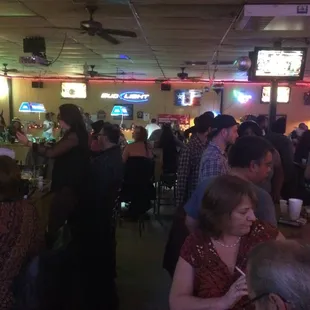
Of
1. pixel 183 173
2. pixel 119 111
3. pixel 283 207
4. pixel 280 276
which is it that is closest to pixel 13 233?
pixel 280 276

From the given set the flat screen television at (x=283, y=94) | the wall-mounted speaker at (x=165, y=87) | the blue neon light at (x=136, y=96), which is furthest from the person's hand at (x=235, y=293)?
the blue neon light at (x=136, y=96)

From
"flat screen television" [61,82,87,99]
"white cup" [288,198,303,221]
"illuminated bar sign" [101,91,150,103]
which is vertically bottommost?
"white cup" [288,198,303,221]

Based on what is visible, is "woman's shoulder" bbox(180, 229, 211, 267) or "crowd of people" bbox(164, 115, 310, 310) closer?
"crowd of people" bbox(164, 115, 310, 310)

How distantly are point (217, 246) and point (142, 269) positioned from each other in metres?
2.56

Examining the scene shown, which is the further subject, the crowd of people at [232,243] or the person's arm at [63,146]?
the person's arm at [63,146]

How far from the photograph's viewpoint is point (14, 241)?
1.89 metres

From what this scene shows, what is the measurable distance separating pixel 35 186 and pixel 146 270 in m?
1.27

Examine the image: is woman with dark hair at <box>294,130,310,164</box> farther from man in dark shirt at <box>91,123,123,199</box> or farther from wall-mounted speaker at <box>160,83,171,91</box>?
wall-mounted speaker at <box>160,83,171,91</box>

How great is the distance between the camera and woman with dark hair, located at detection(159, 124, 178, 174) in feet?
22.1

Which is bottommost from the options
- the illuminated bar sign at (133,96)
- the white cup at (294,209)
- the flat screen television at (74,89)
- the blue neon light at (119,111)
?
the white cup at (294,209)

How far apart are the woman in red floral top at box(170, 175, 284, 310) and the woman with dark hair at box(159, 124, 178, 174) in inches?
204

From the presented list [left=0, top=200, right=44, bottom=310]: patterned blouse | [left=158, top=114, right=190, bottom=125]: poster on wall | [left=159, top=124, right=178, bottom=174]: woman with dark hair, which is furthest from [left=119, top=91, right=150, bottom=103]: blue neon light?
[left=0, top=200, right=44, bottom=310]: patterned blouse

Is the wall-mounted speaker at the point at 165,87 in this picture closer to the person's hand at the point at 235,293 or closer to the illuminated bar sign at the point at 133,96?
the illuminated bar sign at the point at 133,96

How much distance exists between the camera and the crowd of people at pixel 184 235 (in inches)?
40.1
